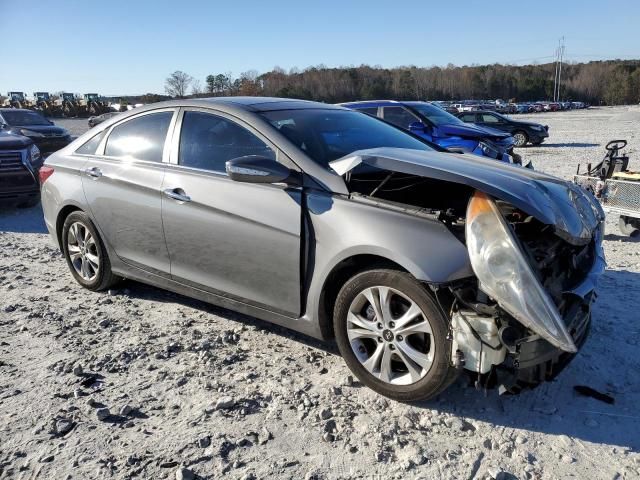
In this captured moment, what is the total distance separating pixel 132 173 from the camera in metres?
4.31

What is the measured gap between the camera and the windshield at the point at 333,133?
3.67 meters

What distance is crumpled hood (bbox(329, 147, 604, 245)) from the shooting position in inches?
114

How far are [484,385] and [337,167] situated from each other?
1.52 metres

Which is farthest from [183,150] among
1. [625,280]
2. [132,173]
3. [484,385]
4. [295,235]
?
[625,280]

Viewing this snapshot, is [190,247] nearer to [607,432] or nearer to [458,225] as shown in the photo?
[458,225]

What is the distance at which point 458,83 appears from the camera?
128 metres

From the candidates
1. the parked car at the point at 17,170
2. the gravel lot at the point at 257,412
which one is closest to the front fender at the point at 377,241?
the gravel lot at the point at 257,412

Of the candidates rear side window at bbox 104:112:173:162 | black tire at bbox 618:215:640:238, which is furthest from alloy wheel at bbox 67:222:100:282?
black tire at bbox 618:215:640:238

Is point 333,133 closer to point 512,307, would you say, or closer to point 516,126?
point 512,307

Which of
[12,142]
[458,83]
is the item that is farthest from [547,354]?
[458,83]

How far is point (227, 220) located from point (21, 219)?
6.59 m

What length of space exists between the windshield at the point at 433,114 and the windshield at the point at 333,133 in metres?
7.53

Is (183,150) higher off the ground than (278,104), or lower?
lower

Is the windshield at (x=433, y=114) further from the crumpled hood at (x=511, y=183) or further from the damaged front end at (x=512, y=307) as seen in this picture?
the damaged front end at (x=512, y=307)
